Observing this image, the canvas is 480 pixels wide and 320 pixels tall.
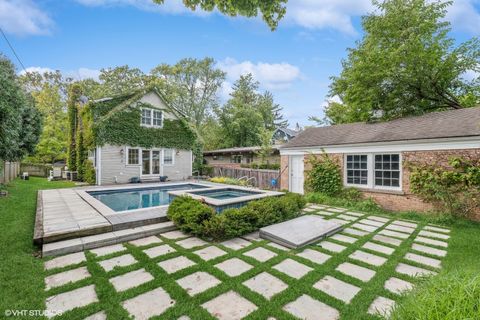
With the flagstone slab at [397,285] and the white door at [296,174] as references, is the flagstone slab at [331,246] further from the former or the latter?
the white door at [296,174]

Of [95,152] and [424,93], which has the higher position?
[424,93]

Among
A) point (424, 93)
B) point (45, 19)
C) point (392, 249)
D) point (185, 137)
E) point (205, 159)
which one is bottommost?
point (392, 249)

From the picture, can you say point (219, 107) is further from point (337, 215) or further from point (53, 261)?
point (53, 261)

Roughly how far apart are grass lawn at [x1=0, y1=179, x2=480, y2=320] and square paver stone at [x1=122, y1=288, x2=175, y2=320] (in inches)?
2.4

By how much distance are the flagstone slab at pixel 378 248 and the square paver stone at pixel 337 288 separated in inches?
65.8

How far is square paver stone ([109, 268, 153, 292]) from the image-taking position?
110 inches

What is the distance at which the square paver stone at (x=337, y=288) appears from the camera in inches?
106

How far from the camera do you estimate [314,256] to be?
3885 millimetres

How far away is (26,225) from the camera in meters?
5.00

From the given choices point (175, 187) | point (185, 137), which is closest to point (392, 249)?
point (175, 187)

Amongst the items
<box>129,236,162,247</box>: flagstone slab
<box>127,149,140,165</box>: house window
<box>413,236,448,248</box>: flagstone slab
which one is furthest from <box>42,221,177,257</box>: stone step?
<box>127,149,140,165</box>: house window

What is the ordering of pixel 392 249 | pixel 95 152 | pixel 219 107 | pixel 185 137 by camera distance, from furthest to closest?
Result: 1. pixel 219 107
2. pixel 185 137
3. pixel 95 152
4. pixel 392 249

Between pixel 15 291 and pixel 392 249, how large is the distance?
5922mm

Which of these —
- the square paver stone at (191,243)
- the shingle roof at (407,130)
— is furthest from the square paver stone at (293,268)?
the shingle roof at (407,130)
